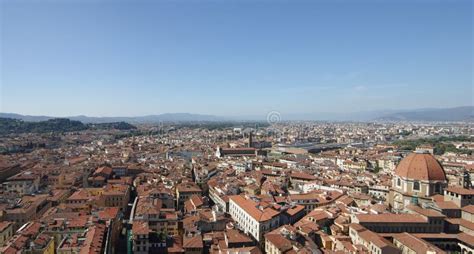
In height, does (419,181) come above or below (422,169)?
below

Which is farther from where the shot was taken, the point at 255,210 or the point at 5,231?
the point at 255,210

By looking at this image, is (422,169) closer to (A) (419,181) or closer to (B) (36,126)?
(A) (419,181)

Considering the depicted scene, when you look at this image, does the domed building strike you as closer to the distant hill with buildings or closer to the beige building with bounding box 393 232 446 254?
the beige building with bounding box 393 232 446 254

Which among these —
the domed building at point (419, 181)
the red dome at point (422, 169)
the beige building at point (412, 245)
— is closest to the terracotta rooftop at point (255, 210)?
the beige building at point (412, 245)

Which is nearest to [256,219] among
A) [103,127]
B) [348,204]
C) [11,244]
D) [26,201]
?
[348,204]

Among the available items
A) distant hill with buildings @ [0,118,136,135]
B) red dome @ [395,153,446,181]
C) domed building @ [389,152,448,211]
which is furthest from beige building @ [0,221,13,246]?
distant hill with buildings @ [0,118,136,135]

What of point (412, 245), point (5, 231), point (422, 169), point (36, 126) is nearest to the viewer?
point (412, 245)

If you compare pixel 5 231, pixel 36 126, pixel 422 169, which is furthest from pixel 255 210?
pixel 36 126

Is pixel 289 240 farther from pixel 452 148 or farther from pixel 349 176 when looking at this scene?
pixel 452 148

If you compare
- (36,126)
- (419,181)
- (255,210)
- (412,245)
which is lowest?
(412,245)
